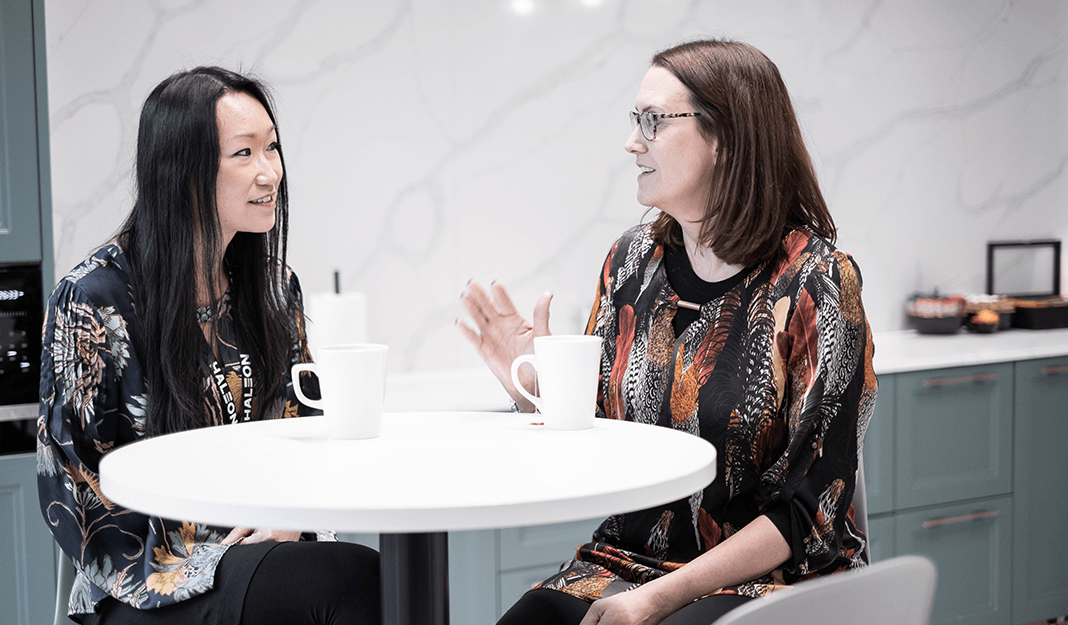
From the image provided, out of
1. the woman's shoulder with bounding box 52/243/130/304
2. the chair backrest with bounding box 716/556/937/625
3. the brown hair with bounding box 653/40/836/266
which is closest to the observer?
the chair backrest with bounding box 716/556/937/625

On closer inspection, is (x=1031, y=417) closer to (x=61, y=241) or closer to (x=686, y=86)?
(x=686, y=86)

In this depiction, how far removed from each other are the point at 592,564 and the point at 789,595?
80 centimetres

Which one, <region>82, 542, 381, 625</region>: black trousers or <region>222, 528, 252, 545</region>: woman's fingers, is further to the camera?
<region>222, 528, 252, 545</region>: woman's fingers

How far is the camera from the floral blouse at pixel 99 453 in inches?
53.5

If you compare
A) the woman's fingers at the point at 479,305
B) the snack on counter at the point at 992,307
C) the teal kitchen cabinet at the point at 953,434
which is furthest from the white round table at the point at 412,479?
the snack on counter at the point at 992,307

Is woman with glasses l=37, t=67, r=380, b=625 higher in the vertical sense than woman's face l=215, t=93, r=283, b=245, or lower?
lower

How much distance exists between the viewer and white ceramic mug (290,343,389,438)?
1.16 metres

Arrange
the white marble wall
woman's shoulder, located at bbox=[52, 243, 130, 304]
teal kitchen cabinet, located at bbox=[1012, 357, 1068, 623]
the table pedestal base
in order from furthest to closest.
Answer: teal kitchen cabinet, located at bbox=[1012, 357, 1068, 623] → the white marble wall → woman's shoulder, located at bbox=[52, 243, 130, 304] → the table pedestal base

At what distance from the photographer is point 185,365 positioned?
58.7 inches

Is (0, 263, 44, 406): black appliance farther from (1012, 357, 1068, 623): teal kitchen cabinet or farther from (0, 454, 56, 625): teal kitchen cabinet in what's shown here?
(1012, 357, 1068, 623): teal kitchen cabinet

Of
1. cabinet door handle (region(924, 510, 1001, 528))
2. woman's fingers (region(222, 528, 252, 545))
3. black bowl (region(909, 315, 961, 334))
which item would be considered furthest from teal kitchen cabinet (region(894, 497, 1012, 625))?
woman's fingers (region(222, 528, 252, 545))

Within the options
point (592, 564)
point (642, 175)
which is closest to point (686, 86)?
point (642, 175)

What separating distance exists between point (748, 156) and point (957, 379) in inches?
62.0

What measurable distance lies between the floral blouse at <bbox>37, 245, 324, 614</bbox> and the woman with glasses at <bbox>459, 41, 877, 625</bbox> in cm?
47
